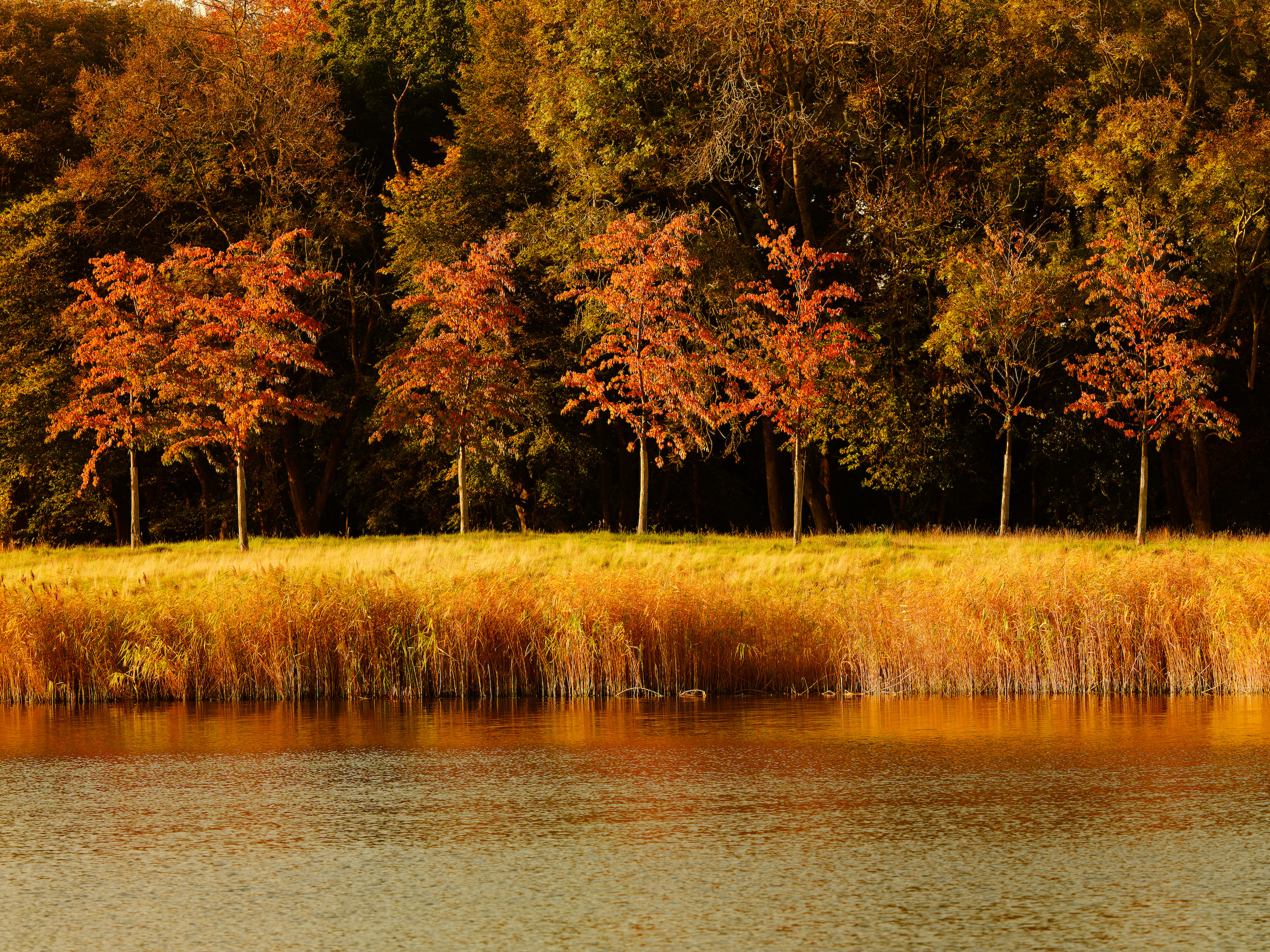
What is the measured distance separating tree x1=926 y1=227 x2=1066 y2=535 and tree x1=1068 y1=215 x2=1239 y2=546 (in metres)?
0.98

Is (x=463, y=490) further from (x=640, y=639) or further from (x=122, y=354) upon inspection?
(x=640, y=639)

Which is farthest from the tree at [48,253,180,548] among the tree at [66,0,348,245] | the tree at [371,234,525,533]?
the tree at [371,234,525,533]

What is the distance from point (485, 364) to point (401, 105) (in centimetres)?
1441

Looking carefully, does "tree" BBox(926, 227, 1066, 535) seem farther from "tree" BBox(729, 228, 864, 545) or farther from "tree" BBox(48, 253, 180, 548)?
"tree" BBox(48, 253, 180, 548)

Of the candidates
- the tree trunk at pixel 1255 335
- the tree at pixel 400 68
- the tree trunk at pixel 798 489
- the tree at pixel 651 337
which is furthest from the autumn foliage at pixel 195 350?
the tree trunk at pixel 1255 335

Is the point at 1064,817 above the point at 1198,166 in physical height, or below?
below

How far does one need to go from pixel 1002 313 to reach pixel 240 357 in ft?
52.6

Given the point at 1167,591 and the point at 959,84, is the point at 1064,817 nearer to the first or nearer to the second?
the point at 1167,591

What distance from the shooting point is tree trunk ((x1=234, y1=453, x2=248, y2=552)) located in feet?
99.2

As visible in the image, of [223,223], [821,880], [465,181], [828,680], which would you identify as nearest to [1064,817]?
[821,880]

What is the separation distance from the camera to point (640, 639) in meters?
16.5

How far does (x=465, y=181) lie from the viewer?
37.9m

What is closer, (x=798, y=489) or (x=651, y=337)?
(x=798, y=489)

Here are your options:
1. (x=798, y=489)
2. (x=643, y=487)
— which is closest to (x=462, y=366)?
(x=643, y=487)
